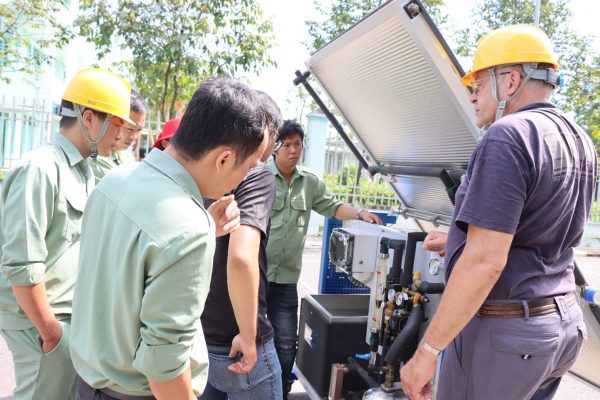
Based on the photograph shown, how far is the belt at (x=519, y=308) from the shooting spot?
5.18ft

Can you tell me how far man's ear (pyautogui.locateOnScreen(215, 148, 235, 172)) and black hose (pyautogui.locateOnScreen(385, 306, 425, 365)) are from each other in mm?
1221

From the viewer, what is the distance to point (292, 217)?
132 inches

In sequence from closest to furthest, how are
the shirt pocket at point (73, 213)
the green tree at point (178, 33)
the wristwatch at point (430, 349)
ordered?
the wristwatch at point (430, 349) → the shirt pocket at point (73, 213) → the green tree at point (178, 33)

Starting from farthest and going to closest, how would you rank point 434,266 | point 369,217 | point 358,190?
point 358,190 < point 369,217 < point 434,266

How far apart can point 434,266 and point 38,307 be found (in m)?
1.60

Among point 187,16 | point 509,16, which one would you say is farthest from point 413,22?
point 509,16

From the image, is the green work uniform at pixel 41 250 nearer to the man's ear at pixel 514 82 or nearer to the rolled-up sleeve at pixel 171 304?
the rolled-up sleeve at pixel 171 304

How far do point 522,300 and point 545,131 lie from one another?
558 millimetres

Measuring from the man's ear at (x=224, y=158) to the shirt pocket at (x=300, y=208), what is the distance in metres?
2.14

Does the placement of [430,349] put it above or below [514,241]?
below

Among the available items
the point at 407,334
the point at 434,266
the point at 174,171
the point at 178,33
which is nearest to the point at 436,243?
the point at 434,266

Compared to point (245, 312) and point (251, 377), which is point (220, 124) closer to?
point (245, 312)

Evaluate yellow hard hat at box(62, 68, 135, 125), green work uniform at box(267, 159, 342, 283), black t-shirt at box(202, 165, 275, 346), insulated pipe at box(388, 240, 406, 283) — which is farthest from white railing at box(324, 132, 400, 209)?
black t-shirt at box(202, 165, 275, 346)

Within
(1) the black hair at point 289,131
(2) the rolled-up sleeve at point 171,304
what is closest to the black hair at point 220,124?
(2) the rolled-up sleeve at point 171,304
